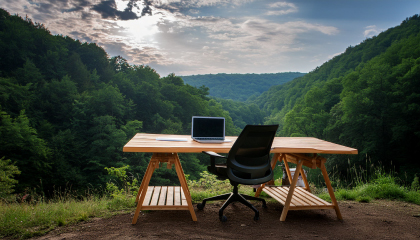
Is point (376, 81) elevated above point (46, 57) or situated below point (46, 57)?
below

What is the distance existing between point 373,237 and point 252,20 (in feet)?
78.9

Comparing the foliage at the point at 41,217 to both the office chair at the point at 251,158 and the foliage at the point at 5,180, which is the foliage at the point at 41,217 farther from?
the foliage at the point at 5,180

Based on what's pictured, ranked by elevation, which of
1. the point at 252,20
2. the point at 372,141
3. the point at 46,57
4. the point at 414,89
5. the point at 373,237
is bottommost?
the point at 372,141

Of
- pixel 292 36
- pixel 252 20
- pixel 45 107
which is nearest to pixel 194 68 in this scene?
pixel 292 36

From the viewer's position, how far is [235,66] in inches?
1709

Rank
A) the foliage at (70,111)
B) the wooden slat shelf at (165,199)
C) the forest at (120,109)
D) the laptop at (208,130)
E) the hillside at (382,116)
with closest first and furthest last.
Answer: the wooden slat shelf at (165,199)
the laptop at (208,130)
the hillside at (382,116)
the forest at (120,109)
the foliage at (70,111)

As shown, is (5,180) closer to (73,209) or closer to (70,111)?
(70,111)

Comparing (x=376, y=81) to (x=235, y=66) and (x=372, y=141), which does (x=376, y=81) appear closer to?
(x=372, y=141)

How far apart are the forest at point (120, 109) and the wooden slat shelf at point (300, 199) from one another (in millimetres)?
5654

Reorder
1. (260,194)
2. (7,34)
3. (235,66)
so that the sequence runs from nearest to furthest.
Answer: (260,194)
(7,34)
(235,66)

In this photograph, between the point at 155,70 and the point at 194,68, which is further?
the point at 155,70

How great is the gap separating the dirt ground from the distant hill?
239ft

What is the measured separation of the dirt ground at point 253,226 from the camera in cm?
262

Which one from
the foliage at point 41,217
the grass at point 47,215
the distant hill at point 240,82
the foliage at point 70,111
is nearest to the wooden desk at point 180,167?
the grass at point 47,215
